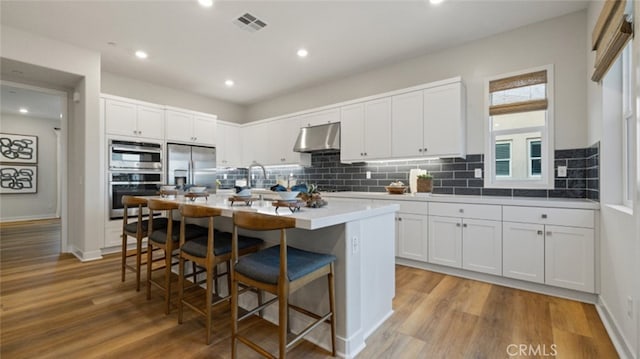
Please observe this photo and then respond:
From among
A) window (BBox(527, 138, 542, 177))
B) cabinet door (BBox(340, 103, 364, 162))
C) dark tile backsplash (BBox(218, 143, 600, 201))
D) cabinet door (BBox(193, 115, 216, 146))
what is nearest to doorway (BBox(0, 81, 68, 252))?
cabinet door (BBox(193, 115, 216, 146))

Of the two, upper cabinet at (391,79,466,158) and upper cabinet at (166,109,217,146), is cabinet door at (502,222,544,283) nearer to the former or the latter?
upper cabinet at (391,79,466,158)

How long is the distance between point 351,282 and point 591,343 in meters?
1.65

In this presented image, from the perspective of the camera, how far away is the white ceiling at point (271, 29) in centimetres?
281

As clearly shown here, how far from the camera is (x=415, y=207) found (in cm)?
338

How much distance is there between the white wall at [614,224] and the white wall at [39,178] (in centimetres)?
1075

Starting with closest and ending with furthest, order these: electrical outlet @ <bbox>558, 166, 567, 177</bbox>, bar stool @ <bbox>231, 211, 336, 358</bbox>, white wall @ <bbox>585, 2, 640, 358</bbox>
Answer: bar stool @ <bbox>231, 211, 336, 358</bbox>, white wall @ <bbox>585, 2, 640, 358</bbox>, electrical outlet @ <bbox>558, 166, 567, 177</bbox>

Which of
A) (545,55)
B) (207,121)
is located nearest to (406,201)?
(545,55)

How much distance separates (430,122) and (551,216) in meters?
1.58

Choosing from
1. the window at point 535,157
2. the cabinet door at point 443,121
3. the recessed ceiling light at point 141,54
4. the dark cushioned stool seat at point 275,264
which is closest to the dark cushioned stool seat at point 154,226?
the dark cushioned stool seat at point 275,264

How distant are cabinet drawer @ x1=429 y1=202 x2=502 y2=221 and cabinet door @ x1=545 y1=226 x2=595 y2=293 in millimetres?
437

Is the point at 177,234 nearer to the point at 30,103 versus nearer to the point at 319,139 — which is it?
the point at 319,139

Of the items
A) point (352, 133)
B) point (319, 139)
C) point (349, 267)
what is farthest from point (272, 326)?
point (319, 139)

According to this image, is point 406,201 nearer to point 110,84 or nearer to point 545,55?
point 545,55

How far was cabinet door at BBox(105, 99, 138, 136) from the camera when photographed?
4059 millimetres
